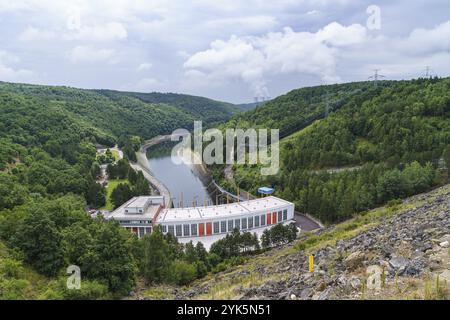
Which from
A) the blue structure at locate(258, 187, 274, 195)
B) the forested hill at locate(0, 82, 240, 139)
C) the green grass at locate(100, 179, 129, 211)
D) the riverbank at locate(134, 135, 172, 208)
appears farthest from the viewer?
the forested hill at locate(0, 82, 240, 139)

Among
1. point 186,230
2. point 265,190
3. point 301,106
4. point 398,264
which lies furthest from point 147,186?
point 301,106

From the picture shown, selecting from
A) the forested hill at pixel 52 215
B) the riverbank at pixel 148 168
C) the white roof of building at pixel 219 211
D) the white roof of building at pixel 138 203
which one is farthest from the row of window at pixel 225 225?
the riverbank at pixel 148 168

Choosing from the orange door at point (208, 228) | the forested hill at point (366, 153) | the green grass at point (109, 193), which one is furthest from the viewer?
the green grass at point (109, 193)

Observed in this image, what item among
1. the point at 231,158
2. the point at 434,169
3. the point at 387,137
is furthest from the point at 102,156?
the point at 434,169

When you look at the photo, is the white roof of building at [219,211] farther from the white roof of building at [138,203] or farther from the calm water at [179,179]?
the calm water at [179,179]

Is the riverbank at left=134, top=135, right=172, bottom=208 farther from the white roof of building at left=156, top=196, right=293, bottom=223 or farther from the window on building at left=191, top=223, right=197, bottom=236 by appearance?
the window on building at left=191, top=223, right=197, bottom=236

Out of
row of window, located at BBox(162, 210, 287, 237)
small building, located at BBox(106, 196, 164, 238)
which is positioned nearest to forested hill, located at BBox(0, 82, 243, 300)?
small building, located at BBox(106, 196, 164, 238)
